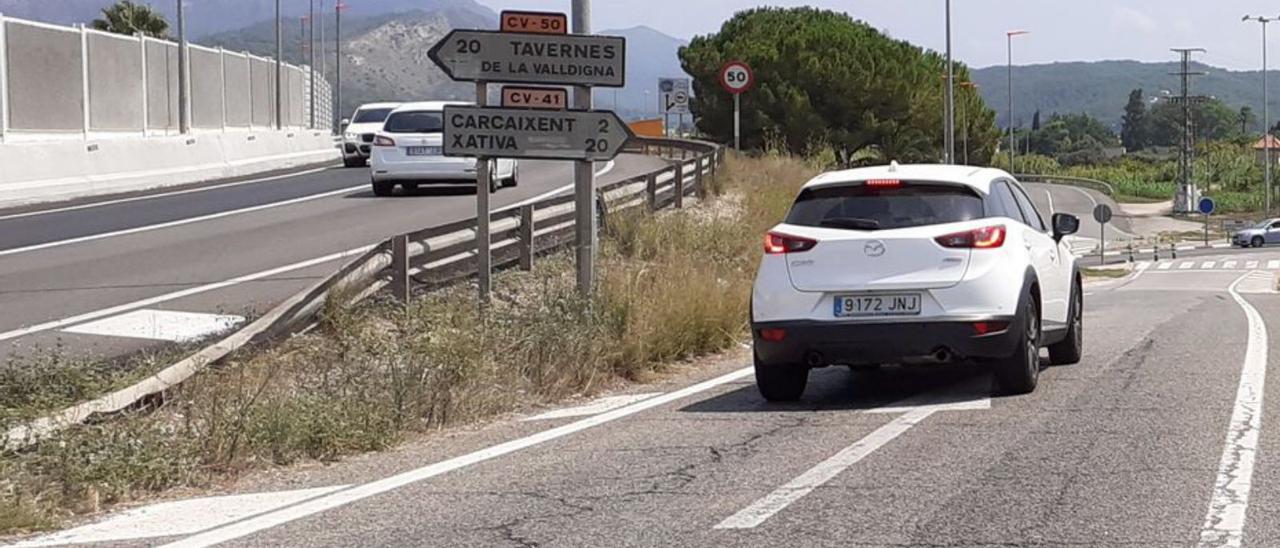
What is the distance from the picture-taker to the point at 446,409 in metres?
10.8

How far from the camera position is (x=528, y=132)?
14234 millimetres

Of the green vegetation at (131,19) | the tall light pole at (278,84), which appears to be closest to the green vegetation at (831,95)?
the tall light pole at (278,84)

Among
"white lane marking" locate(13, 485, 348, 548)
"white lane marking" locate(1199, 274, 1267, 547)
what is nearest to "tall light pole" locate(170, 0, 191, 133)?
"white lane marking" locate(1199, 274, 1267, 547)

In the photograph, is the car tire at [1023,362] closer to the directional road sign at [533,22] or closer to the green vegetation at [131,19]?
the directional road sign at [533,22]

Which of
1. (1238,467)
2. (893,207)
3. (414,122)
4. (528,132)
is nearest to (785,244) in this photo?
(893,207)

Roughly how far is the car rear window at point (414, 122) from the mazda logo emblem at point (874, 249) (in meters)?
19.0

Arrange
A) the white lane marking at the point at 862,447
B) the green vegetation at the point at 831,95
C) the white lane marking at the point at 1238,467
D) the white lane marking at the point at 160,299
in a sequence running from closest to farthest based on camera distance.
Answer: the white lane marking at the point at 1238,467 < the white lane marking at the point at 862,447 < the white lane marking at the point at 160,299 < the green vegetation at the point at 831,95

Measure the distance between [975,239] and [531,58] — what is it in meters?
4.58

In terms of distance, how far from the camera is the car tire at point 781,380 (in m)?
11.5

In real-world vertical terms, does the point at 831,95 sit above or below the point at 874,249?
above

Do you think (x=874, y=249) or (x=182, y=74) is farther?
(x=182, y=74)

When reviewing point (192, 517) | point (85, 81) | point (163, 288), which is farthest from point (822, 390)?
point (85, 81)

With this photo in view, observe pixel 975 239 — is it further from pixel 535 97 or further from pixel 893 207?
pixel 535 97

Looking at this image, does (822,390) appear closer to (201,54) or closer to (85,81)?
(85,81)
